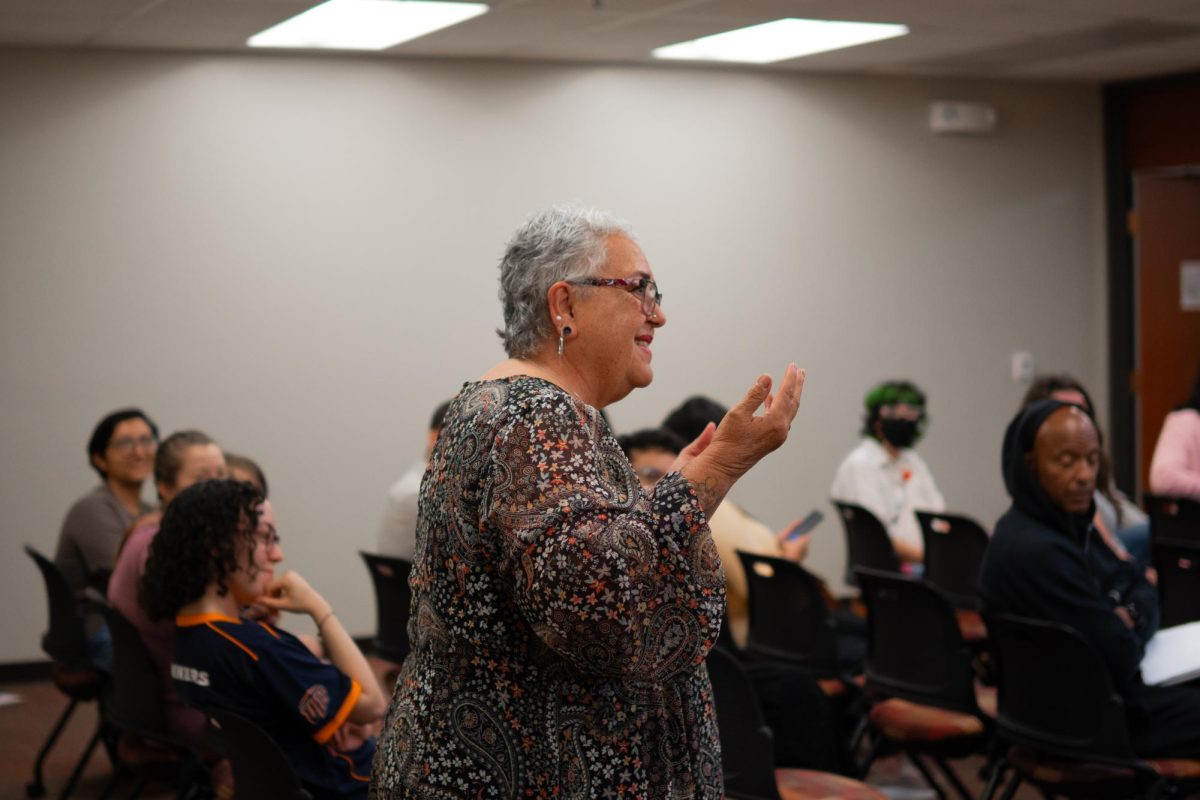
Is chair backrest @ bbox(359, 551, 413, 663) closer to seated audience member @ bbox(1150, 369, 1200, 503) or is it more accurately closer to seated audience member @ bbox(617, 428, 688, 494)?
seated audience member @ bbox(617, 428, 688, 494)

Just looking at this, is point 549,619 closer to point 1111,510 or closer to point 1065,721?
point 1065,721

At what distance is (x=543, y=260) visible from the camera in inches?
73.2

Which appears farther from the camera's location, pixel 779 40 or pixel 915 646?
pixel 779 40

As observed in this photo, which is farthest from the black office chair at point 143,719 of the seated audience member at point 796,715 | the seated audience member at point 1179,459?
the seated audience member at point 1179,459

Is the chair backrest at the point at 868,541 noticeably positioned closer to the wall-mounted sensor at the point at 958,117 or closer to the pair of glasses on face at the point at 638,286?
the pair of glasses on face at the point at 638,286

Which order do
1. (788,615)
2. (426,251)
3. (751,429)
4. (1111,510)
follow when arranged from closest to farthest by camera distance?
(751,429)
(788,615)
(1111,510)
(426,251)

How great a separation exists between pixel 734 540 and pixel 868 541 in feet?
3.86

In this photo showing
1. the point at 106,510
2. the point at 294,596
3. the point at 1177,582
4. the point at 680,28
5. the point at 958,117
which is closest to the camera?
the point at 294,596

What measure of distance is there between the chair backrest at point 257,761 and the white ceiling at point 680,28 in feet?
11.6

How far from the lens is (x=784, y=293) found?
7.88 meters

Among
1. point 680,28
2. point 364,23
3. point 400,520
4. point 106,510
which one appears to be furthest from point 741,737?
point 364,23

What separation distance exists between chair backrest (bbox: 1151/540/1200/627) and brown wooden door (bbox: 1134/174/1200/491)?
4.30 meters

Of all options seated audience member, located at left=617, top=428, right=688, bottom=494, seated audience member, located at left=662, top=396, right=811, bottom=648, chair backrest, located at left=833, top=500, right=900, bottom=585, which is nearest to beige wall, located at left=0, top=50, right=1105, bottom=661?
chair backrest, located at left=833, top=500, right=900, bottom=585

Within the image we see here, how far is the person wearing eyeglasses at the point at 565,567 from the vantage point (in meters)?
1.62
